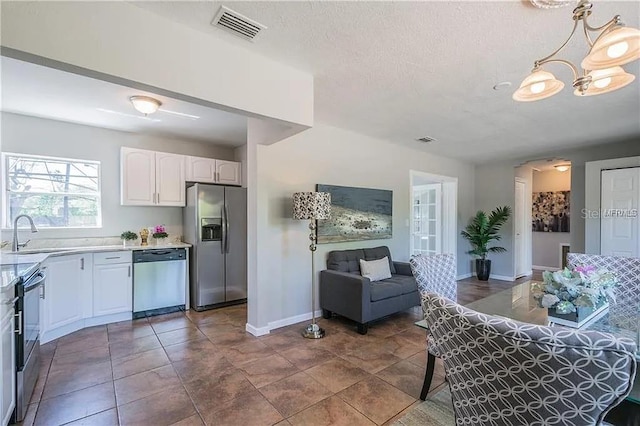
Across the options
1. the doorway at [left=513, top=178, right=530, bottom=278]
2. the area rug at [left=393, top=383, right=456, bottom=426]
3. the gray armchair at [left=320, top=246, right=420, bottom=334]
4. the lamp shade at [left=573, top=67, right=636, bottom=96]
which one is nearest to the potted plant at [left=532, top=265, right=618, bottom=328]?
the area rug at [left=393, top=383, right=456, bottom=426]

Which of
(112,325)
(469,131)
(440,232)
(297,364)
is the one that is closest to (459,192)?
(440,232)

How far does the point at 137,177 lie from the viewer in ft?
13.4

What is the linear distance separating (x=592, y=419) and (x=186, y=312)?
4241mm

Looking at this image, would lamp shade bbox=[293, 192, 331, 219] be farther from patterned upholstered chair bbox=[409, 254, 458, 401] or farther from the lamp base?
the lamp base

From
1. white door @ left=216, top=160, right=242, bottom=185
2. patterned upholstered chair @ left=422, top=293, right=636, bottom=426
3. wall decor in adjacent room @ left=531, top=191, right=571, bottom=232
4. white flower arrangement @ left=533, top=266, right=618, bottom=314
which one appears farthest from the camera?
wall decor in adjacent room @ left=531, top=191, right=571, bottom=232

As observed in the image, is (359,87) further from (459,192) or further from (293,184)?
(459,192)

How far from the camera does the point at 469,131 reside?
4078 millimetres

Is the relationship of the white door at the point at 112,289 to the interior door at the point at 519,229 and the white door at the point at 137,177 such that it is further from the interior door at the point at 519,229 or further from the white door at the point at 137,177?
the interior door at the point at 519,229

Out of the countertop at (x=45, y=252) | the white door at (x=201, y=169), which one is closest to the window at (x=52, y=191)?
the countertop at (x=45, y=252)

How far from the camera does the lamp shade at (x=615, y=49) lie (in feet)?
4.31

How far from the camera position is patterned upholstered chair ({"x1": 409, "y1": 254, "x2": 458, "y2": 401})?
2.14 m

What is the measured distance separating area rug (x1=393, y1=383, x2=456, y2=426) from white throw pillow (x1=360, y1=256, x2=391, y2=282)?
173 centimetres

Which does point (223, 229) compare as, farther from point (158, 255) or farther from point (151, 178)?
point (151, 178)

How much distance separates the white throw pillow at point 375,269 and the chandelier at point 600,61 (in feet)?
8.22
